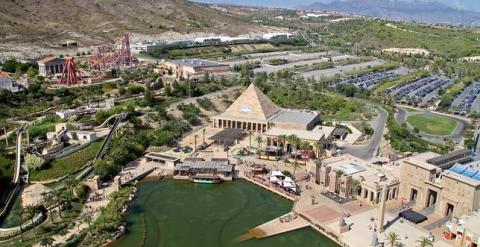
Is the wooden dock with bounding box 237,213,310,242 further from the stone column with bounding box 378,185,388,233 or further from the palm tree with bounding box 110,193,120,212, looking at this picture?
the palm tree with bounding box 110,193,120,212

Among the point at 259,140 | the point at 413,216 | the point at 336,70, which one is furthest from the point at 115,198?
the point at 336,70

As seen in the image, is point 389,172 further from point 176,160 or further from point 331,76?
point 331,76

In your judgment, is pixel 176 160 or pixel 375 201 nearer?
pixel 375 201

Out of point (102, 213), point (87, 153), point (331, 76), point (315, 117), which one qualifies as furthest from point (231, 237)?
point (331, 76)

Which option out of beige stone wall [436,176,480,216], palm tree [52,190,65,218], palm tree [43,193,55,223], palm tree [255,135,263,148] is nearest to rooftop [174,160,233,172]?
palm tree [255,135,263,148]

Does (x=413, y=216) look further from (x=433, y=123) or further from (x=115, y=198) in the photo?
(x=433, y=123)

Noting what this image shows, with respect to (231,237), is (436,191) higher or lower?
higher
